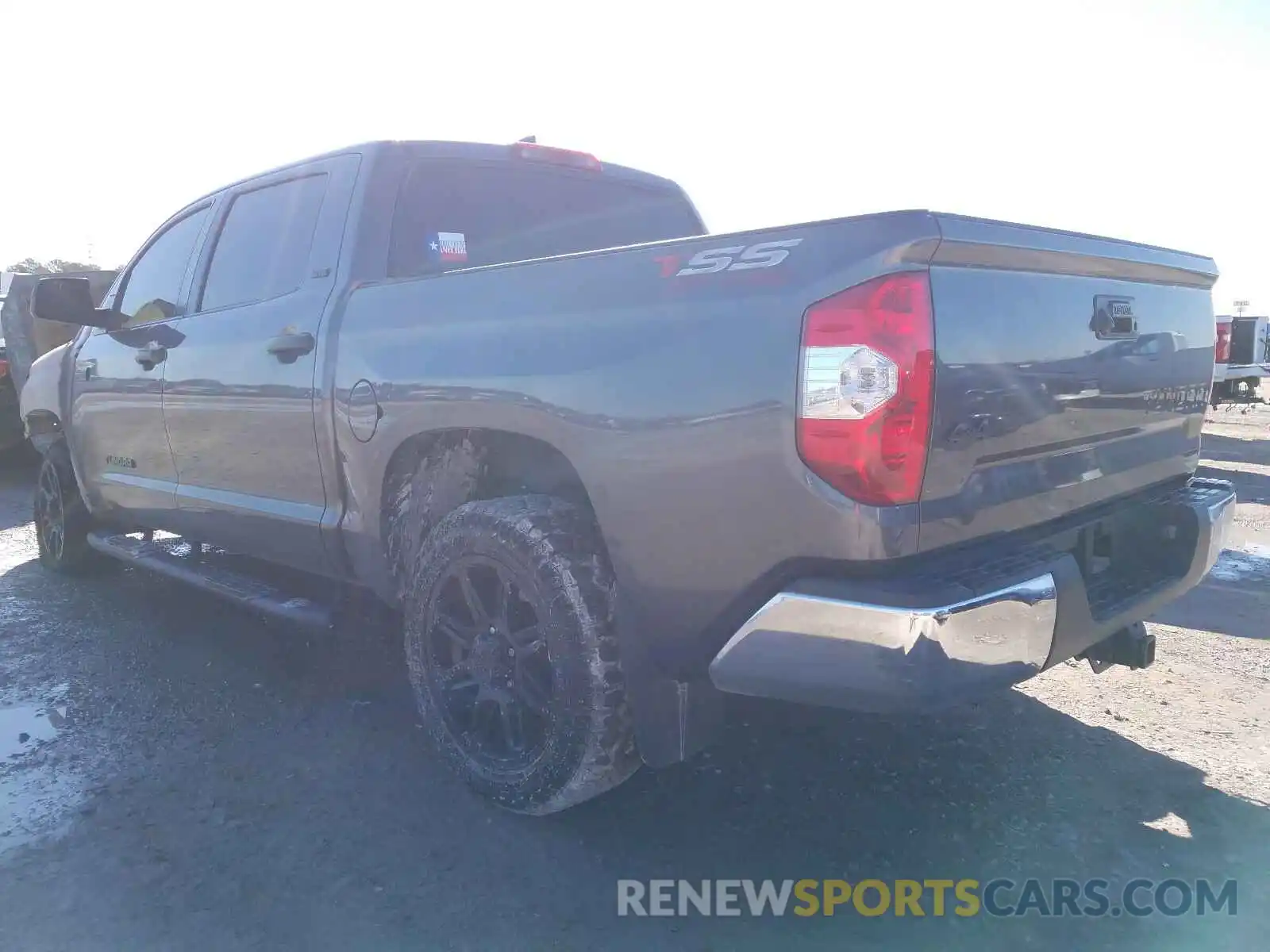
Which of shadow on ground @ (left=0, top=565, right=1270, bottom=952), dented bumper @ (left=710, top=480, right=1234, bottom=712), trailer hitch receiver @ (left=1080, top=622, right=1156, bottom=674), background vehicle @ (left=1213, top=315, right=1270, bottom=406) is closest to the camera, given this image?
dented bumper @ (left=710, top=480, right=1234, bottom=712)

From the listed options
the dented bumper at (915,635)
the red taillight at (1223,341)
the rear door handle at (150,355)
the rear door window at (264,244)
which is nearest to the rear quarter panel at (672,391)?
the dented bumper at (915,635)

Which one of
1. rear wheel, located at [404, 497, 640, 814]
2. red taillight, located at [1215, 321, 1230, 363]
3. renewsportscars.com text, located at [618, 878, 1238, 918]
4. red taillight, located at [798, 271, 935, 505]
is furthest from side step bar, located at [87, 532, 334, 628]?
red taillight, located at [1215, 321, 1230, 363]

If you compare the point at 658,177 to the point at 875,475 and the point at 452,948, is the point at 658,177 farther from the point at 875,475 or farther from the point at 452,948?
the point at 452,948

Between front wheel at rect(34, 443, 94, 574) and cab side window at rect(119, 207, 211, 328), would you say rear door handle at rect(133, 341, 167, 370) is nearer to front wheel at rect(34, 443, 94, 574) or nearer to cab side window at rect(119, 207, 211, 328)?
cab side window at rect(119, 207, 211, 328)

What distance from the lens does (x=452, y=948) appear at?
2215 mm

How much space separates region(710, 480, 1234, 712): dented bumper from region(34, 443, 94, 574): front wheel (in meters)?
4.62

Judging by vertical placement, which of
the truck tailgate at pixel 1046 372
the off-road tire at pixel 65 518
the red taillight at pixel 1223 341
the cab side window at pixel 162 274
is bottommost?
the off-road tire at pixel 65 518

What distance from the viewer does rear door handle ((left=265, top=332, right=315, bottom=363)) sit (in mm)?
3311

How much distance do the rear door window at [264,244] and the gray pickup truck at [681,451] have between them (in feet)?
0.08

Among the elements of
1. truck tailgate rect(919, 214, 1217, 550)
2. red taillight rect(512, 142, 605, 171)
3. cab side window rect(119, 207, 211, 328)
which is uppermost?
red taillight rect(512, 142, 605, 171)

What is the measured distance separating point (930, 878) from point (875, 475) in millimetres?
1176

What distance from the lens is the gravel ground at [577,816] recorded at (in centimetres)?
230


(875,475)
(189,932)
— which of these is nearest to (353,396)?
(189,932)

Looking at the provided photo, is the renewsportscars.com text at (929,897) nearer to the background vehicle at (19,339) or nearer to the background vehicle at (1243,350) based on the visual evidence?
the background vehicle at (19,339)
